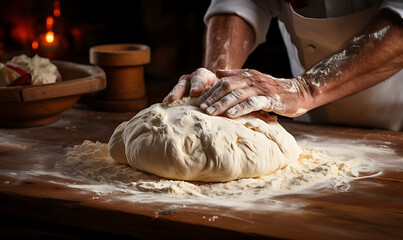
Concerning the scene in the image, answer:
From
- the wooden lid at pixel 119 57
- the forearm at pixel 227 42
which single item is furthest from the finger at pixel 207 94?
the wooden lid at pixel 119 57

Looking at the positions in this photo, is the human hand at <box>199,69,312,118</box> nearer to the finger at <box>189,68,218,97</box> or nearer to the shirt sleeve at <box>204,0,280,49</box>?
the finger at <box>189,68,218,97</box>

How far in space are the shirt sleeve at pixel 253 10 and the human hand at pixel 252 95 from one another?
0.61 m

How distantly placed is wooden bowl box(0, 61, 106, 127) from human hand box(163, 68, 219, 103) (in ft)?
1.60

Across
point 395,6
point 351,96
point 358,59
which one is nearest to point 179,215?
point 358,59

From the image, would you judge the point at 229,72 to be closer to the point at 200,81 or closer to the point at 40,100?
the point at 200,81

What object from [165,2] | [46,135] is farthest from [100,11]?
[46,135]

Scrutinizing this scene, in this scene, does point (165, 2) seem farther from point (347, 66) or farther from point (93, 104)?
point (347, 66)

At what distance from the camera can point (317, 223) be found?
1058mm

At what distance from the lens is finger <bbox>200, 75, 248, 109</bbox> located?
4.75ft

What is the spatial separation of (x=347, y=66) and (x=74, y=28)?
3.55 meters

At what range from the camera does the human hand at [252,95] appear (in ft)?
4.69

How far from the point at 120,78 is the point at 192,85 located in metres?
0.74

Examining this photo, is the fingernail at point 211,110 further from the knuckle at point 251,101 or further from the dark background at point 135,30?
the dark background at point 135,30

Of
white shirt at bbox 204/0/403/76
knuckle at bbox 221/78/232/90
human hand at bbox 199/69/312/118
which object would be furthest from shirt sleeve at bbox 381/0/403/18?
knuckle at bbox 221/78/232/90
